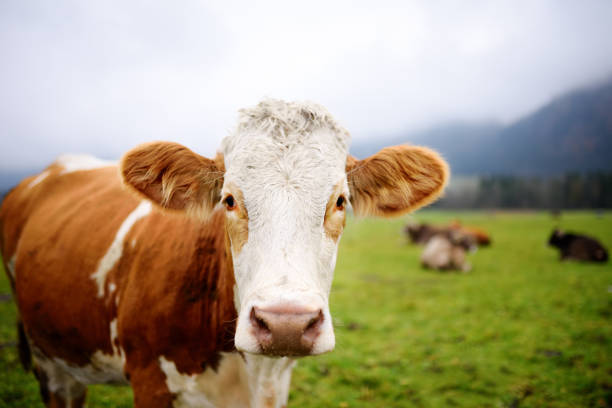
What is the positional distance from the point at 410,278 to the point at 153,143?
35.1ft

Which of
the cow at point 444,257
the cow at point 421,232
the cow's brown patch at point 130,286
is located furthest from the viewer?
the cow at point 421,232

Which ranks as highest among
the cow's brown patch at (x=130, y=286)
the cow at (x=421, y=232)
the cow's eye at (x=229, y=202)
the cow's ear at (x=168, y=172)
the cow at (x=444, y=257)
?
the cow's ear at (x=168, y=172)

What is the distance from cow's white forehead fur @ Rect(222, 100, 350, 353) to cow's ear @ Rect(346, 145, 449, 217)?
0.39 meters

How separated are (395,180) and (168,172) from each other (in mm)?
1734

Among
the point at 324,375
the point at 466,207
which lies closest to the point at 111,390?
the point at 324,375

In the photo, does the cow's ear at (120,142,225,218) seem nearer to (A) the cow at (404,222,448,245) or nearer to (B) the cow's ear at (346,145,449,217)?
(B) the cow's ear at (346,145,449,217)

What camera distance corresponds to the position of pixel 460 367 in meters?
5.19

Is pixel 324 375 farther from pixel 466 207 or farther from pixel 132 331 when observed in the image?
pixel 466 207

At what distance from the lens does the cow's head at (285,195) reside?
61.2 inches

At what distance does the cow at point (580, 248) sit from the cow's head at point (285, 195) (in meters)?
15.1

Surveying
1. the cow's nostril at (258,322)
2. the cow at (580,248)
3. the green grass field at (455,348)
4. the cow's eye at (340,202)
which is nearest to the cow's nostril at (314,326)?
the cow's nostril at (258,322)

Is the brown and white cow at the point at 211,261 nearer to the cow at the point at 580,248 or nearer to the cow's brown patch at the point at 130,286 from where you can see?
the cow's brown patch at the point at 130,286

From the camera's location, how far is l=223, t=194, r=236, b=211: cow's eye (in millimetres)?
2068

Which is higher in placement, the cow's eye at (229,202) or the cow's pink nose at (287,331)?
the cow's eye at (229,202)
